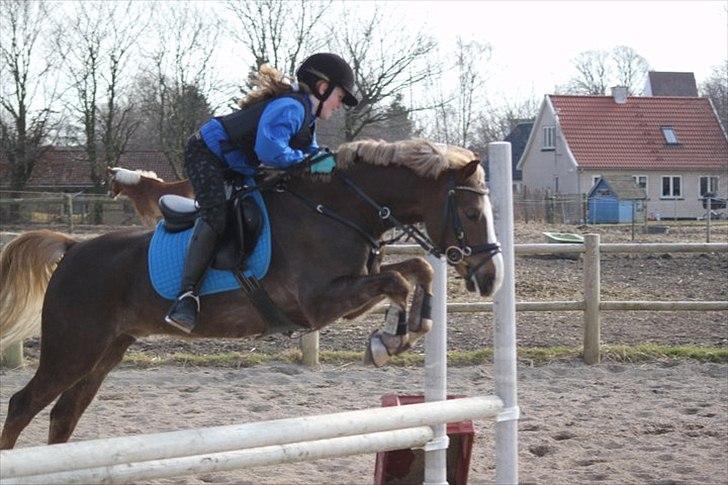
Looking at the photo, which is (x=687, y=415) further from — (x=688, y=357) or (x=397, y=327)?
(x=397, y=327)

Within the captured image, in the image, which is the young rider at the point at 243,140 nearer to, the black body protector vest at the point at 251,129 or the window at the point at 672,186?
the black body protector vest at the point at 251,129

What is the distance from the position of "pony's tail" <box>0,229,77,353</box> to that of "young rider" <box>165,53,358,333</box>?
144 cm

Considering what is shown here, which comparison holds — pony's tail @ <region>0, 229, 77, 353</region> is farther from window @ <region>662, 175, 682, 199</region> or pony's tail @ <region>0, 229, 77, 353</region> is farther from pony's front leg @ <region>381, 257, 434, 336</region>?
window @ <region>662, 175, 682, 199</region>

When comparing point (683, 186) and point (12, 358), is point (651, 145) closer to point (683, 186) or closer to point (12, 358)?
point (683, 186)

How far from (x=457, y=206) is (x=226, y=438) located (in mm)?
1784

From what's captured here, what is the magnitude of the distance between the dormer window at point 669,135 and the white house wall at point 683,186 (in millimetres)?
1573

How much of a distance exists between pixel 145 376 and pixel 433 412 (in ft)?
17.7

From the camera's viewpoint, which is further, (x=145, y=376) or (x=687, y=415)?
(x=145, y=376)

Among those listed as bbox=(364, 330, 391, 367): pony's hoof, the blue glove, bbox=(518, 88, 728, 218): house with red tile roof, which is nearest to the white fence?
bbox=(364, 330, 391, 367): pony's hoof

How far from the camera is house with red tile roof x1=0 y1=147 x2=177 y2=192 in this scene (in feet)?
134

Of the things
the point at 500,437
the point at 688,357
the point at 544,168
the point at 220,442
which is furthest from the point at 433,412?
the point at 544,168

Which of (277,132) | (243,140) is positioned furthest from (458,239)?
(243,140)

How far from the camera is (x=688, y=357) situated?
9.45 meters

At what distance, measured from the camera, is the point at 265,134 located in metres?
4.90
